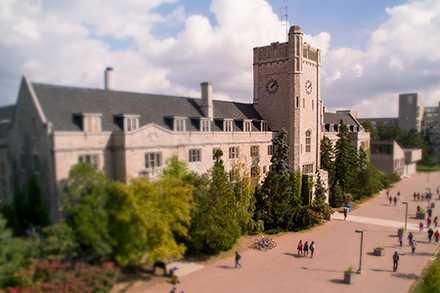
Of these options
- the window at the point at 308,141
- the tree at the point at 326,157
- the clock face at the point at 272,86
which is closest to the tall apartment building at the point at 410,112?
the tree at the point at 326,157

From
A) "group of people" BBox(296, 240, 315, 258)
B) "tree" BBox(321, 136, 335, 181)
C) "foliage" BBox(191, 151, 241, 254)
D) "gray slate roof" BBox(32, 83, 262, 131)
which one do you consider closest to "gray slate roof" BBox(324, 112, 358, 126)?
"tree" BBox(321, 136, 335, 181)

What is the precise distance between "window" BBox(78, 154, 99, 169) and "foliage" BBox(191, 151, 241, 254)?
8813 millimetres

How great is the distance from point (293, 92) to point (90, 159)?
28491 millimetres

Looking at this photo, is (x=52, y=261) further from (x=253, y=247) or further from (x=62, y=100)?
(x=253, y=247)

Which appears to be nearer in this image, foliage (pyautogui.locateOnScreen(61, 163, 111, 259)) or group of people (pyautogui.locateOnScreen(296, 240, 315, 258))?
foliage (pyautogui.locateOnScreen(61, 163, 111, 259))

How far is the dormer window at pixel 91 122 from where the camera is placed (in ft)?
82.1

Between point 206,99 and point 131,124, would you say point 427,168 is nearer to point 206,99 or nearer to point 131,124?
point 206,99

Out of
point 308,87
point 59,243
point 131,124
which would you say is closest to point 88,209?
point 59,243

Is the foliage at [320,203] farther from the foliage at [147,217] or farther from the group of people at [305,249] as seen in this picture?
the foliage at [147,217]

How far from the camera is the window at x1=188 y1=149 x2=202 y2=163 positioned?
33.2 m

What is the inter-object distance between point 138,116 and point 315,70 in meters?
29.4

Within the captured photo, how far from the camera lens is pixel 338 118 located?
224ft

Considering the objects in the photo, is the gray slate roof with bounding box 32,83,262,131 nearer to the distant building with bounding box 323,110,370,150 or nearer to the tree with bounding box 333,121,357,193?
the tree with bounding box 333,121,357,193

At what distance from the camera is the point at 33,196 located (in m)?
23.7
